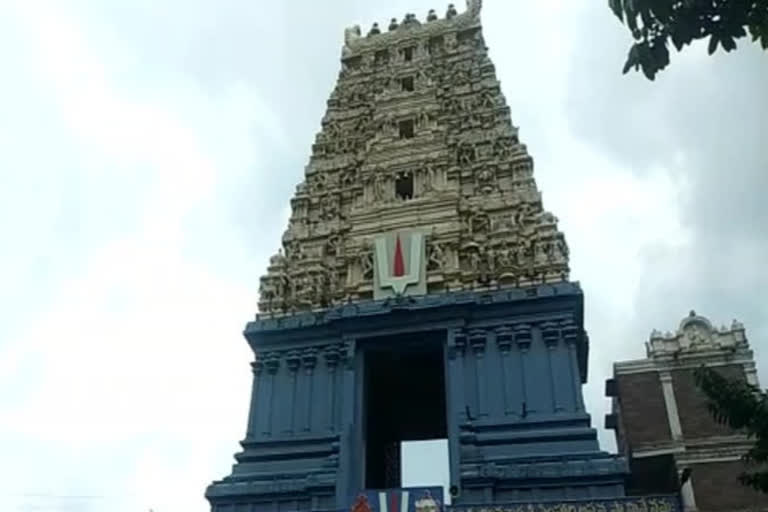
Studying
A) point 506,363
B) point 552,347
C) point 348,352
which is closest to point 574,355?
point 552,347

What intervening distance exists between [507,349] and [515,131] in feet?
23.2

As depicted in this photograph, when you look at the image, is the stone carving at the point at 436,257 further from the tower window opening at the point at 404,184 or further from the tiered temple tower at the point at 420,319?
the tower window opening at the point at 404,184

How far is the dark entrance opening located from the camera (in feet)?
59.9

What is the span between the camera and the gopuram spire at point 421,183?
1903 centimetres

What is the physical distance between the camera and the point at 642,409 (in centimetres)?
1934

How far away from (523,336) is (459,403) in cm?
206

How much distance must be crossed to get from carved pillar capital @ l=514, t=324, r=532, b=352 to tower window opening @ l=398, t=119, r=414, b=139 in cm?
775

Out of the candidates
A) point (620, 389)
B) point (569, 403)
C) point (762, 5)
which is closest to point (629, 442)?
point (620, 389)

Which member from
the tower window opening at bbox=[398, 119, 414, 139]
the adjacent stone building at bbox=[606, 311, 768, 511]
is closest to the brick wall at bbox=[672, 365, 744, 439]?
the adjacent stone building at bbox=[606, 311, 768, 511]

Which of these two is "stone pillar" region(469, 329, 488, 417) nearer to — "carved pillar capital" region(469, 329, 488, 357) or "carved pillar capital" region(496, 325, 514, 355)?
"carved pillar capital" region(469, 329, 488, 357)

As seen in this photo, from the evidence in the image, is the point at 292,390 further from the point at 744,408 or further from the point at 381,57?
the point at 381,57

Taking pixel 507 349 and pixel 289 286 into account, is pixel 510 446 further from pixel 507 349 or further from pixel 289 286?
pixel 289 286

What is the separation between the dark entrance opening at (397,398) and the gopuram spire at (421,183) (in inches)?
56.0

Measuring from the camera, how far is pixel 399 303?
18078 millimetres
